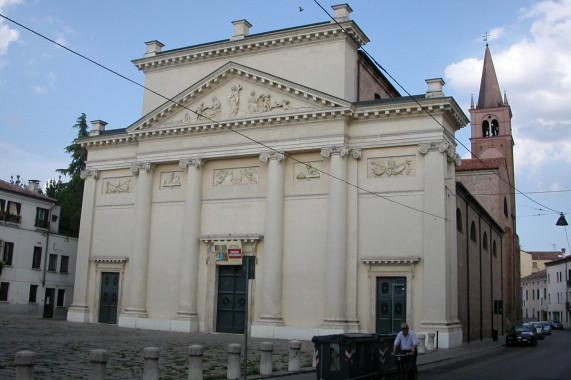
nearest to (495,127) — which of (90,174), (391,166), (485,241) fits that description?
(485,241)

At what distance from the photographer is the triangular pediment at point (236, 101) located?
29.4m

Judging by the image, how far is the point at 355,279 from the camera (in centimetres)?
2762

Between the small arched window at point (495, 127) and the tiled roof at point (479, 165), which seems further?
the small arched window at point (495, 127)

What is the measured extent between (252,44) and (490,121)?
50355mm

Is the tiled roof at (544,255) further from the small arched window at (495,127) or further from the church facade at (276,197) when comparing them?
the church facade at (276,197)

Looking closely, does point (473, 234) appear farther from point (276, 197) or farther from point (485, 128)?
point (485, 128)

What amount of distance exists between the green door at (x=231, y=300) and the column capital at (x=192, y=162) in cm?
550

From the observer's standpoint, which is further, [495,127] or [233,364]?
[495,127]

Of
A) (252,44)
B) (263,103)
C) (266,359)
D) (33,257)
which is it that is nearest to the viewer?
(266,359)

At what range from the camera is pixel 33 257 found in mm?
42438

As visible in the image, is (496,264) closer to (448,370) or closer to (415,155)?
(415,155)

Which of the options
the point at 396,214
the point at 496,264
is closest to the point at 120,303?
the point at 396,214

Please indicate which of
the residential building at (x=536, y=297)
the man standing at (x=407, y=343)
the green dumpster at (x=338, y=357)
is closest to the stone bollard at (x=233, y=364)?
the green dumpster at (x=338, y=357)

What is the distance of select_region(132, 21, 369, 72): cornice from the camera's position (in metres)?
30.1
